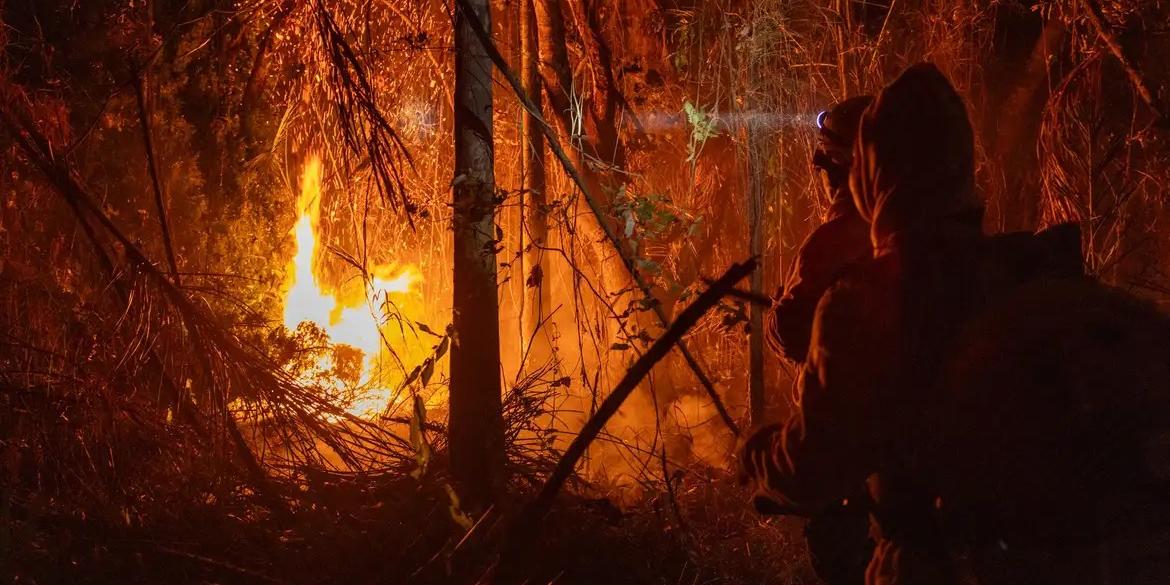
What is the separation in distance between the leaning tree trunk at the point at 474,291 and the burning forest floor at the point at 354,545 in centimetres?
22

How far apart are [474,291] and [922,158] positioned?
2.73m

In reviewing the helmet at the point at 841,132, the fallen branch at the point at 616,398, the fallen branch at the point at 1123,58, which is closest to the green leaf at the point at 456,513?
the fallen branch at the point at 616,398

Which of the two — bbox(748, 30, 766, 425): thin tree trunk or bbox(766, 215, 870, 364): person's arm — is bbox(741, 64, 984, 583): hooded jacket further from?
bbox(748, 30, 766, 425): thin tree trunk

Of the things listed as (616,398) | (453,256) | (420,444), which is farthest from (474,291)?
Answer: (616,398)

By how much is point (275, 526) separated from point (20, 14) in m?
3.99

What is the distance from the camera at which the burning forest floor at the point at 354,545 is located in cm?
420

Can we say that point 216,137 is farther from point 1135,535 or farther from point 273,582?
point 1135,535

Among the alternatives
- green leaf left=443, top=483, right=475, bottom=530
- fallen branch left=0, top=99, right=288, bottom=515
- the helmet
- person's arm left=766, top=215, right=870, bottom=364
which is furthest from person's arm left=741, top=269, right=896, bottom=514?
fallen branch left=0, top=99, right=288, bottom=515

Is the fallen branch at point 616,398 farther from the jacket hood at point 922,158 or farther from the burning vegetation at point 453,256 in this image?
the jacket hood at point 922,158

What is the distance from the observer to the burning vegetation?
4230 mm

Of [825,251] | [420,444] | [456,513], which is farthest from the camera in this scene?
[420,444]

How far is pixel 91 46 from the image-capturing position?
6.38m

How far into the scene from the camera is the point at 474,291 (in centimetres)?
440

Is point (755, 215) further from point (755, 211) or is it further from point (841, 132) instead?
point (841, 132)
